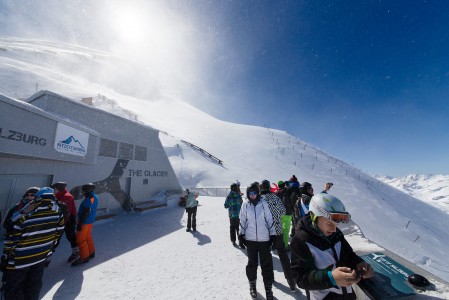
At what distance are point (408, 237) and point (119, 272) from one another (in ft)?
129

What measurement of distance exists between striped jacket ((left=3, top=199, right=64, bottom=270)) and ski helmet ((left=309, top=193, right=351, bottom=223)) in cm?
432

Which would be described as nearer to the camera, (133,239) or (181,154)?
(133,239)

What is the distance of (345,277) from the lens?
174 cm

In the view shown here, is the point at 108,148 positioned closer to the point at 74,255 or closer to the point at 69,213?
the point at 69,213

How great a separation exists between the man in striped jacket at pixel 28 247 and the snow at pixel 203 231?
1.34m

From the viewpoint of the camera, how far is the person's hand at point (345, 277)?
5.60 ft

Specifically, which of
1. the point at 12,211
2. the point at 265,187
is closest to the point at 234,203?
the point at 265,187

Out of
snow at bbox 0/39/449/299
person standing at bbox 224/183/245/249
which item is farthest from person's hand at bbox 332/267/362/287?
person standing at bbox 224/183/245/249

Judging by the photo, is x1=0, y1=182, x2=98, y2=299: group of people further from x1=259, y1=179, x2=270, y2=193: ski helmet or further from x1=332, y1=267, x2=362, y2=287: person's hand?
x1=332, y1=267, x2=362, y2=287: person's hand

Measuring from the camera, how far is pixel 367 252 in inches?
147

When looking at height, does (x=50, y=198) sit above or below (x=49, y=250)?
above

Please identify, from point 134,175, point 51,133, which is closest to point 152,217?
point 134,175

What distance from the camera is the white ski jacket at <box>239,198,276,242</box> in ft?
14.2

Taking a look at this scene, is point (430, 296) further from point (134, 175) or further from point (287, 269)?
point (134, 175)
